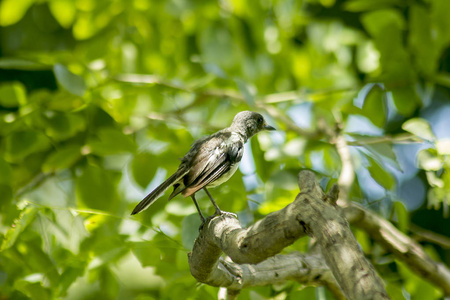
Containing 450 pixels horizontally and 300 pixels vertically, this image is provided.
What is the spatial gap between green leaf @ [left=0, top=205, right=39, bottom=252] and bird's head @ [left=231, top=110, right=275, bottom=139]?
1.41 metres

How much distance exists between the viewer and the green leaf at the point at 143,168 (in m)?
3.67

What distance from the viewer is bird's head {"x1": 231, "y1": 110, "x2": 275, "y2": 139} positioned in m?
3.45

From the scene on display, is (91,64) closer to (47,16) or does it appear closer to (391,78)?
(47,16)

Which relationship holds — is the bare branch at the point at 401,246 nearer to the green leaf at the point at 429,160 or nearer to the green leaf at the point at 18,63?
the green leaf at the point at 429,160

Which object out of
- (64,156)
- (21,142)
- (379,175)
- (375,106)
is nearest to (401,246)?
(379,175)

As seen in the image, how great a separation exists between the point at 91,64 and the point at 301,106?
84.8 inches

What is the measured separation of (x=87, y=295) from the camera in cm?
586

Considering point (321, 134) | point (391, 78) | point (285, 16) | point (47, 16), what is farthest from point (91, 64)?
point (391, 78)

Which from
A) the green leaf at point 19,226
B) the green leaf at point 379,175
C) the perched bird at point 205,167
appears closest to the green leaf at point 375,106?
the green leaf at point 379,175

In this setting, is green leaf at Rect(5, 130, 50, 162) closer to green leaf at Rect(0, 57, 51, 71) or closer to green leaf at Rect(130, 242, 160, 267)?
green leaf at Rect(0, 57, 51, 71)

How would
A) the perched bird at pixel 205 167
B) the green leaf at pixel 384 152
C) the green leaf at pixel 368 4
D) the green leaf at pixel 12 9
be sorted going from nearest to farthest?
the perched bird at pixel 205 167
the green leaf at pixel 384 152
the green leaf at pixel 368 4
the green leaf at pixel 12 9

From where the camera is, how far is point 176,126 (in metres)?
4.59

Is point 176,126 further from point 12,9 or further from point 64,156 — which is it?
point 12,9

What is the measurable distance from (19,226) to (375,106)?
8.84 ft
